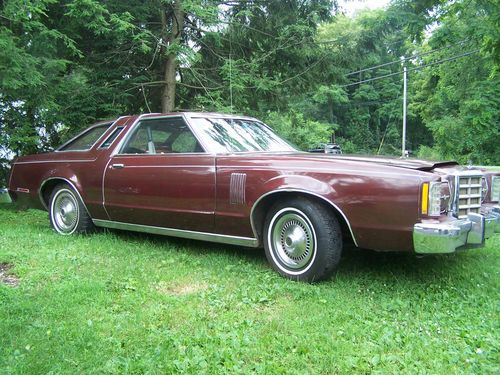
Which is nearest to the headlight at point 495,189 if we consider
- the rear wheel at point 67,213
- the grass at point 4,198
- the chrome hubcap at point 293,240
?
the chrome hubcap at point 293,240

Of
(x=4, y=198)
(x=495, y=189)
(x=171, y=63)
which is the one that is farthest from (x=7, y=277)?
(x=171, y=63)

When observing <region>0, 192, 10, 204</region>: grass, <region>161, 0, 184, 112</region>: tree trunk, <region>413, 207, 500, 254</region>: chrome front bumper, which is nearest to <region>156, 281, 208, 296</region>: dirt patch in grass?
<region>413, 207, 500, 254</region>: chrome front bumper

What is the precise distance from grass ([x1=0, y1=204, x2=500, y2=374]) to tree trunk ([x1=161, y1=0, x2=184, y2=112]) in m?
5.43

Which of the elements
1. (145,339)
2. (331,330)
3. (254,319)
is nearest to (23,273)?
(145,339)

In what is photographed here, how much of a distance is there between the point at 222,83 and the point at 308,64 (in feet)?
6.31

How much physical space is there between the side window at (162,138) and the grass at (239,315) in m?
1.16

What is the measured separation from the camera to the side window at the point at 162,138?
514 cm

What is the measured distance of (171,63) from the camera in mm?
9781

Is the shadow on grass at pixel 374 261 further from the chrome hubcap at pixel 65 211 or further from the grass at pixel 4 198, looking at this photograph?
the grass at pixel 4 198

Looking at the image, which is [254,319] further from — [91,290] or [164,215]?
[164,215]

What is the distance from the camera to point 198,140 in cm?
500

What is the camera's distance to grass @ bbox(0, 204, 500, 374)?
2746mm

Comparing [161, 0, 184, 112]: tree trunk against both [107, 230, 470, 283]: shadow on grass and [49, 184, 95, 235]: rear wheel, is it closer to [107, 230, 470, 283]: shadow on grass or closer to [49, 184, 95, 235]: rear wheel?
[49, 184, 95, 235]: rear wheel

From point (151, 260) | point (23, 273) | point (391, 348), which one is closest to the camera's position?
point (391, 348)
